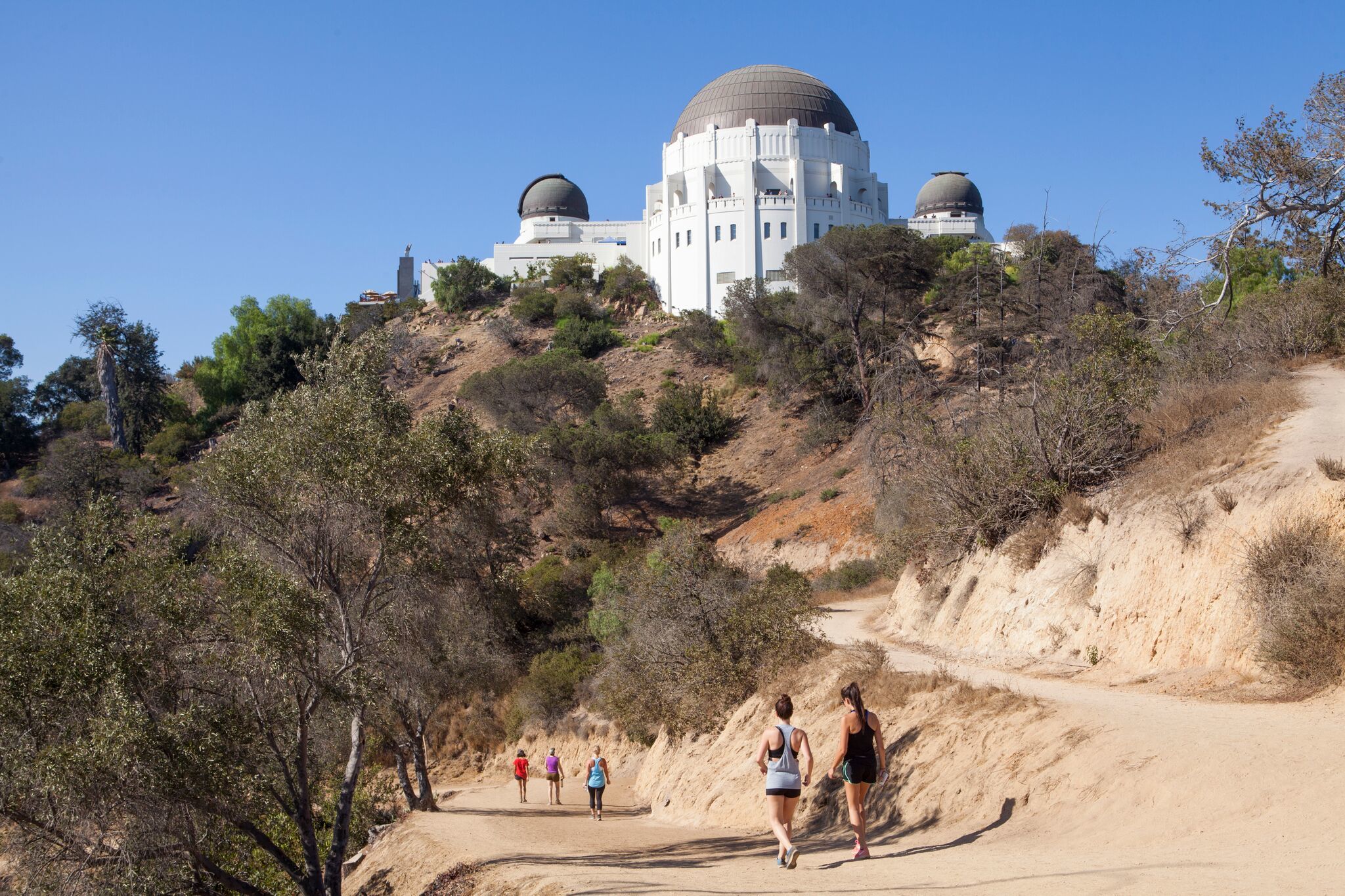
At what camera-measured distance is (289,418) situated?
13.4m

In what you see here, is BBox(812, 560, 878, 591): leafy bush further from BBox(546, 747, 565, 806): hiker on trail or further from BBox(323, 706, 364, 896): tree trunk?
BBox(323, 706, 364, 896): tree trunk

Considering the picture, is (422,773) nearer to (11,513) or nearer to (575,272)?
(11,513)

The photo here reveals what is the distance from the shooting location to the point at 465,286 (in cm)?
6350

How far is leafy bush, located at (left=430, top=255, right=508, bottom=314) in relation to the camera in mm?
63562

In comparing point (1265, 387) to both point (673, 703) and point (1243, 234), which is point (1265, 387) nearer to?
point (1243, 234)

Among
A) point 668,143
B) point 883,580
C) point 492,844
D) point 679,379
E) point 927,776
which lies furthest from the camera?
point 668,143

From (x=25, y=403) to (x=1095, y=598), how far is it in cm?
6733

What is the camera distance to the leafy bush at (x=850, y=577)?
25391mm

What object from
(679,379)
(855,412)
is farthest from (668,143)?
(855,412)

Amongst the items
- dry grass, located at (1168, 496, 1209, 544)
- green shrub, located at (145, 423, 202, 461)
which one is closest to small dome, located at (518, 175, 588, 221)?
green shrub, located at (145, 423, 202, 461)

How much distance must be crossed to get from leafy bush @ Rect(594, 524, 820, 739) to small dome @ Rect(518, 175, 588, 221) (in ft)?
168

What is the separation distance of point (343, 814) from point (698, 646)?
5.41 m

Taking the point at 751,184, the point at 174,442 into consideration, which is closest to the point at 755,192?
the point at 751,184

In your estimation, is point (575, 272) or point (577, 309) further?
point (575, 272)
